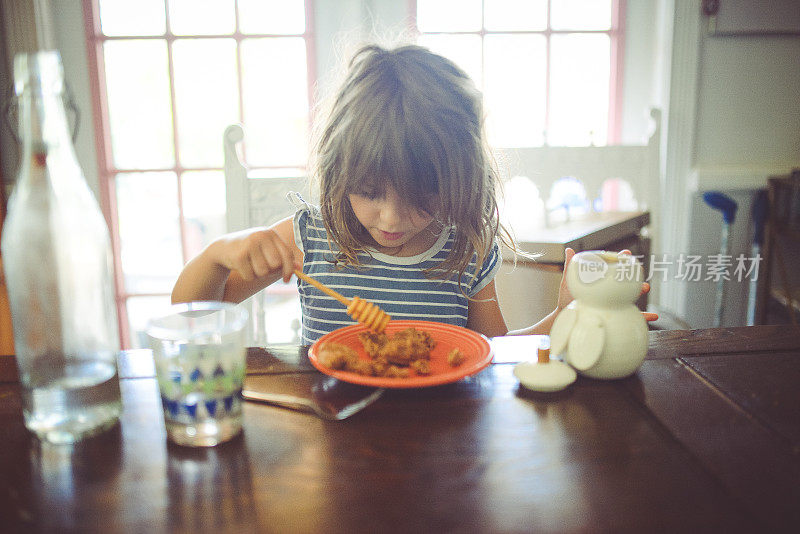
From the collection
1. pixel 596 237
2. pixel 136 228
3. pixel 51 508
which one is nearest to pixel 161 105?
pixel 136 228

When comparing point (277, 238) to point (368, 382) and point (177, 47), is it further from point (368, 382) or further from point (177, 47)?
point (177, 47)

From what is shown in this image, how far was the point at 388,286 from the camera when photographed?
3.62ft

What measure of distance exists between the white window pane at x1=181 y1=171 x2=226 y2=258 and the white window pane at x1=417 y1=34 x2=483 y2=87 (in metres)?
0.85

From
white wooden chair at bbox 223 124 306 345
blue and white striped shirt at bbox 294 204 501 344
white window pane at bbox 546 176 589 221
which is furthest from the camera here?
white window pane at bbox 546 176 589 221

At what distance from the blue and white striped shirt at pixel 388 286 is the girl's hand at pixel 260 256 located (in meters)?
0.19

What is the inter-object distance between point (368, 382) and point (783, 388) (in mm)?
427

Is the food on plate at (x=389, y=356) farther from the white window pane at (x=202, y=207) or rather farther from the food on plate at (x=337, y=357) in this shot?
the white window pane at (x=202, y=207)

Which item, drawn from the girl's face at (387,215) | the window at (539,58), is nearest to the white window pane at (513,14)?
the window at (539,58)

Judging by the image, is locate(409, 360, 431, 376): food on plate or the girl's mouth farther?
the girl's mouth

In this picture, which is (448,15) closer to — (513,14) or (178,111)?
(513,14)

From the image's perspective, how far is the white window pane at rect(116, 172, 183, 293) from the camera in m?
2.16

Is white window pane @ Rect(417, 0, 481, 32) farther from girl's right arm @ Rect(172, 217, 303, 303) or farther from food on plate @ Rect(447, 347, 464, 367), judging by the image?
food on plate @ Rect(447, 347, 464, 367)

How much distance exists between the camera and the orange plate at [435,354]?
23.5 inches

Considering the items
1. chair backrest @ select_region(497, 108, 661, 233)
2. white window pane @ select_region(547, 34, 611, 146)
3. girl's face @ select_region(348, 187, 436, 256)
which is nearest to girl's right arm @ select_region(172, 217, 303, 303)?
girl's face @ select_region(348, 187, 436, 256)
